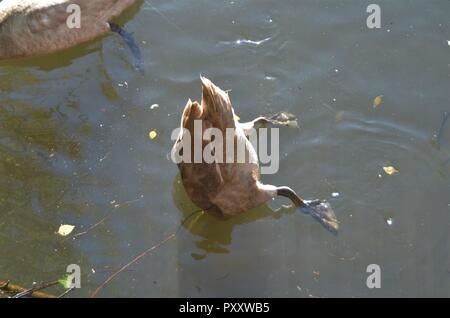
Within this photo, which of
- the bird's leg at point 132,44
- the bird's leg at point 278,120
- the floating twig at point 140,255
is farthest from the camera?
the bird's leg at point 132,44

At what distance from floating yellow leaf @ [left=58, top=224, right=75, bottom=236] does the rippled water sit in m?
0.07

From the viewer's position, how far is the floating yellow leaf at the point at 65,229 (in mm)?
6305

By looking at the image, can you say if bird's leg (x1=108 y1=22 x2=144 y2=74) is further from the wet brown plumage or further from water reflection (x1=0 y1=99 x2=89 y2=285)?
the wet brown plumage

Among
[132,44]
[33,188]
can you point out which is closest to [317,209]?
[33,188]

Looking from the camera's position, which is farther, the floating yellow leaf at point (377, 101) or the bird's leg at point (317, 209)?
the floating yellow leaf at point (377, 101)

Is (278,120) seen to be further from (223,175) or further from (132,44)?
(132,44)

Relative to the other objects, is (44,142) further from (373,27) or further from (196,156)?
(373,27)

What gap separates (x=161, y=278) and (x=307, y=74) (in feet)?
9.28

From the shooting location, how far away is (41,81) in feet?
25.6

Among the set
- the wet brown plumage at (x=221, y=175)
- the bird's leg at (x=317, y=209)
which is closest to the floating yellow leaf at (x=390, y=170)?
the bird's leg at (x=317, y=209)

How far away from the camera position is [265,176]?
657 cm

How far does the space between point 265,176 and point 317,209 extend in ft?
2.04

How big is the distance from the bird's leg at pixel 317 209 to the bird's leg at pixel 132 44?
7.73 feet

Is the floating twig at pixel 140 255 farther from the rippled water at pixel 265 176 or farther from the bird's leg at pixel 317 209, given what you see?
the bird's leg at pixel 317 209
